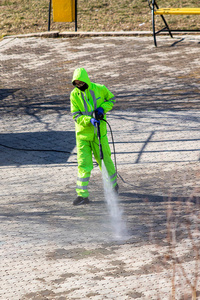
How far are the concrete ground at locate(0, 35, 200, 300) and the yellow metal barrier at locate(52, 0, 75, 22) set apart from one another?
259 cm

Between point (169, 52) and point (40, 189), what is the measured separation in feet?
25.2

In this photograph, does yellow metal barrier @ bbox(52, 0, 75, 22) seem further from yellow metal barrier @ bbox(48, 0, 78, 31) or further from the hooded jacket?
the hooded jacket

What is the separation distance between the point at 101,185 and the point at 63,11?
10.0 m

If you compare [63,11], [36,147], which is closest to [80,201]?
[36,147]

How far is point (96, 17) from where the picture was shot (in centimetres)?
1747

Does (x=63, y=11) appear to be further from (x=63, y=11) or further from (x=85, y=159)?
(x=85, y=159)

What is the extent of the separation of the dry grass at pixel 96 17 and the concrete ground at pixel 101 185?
3.09 metres

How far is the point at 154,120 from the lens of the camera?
30.1ft

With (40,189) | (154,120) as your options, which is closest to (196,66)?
(154,120)

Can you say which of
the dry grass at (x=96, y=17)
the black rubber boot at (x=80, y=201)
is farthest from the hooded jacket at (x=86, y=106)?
the dry grass at (x=96, y=17)

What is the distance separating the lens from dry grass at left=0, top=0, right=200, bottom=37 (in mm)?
16391

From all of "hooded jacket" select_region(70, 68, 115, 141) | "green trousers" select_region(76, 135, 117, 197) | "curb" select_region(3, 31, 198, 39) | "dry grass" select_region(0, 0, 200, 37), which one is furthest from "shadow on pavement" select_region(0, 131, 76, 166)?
"dry grass" select_region(0, 0, 200, 37)

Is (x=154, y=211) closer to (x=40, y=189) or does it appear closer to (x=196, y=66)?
(x=40, y=189)

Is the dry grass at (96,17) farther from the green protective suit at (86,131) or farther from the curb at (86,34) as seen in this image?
the green protective suit at (86,131)
